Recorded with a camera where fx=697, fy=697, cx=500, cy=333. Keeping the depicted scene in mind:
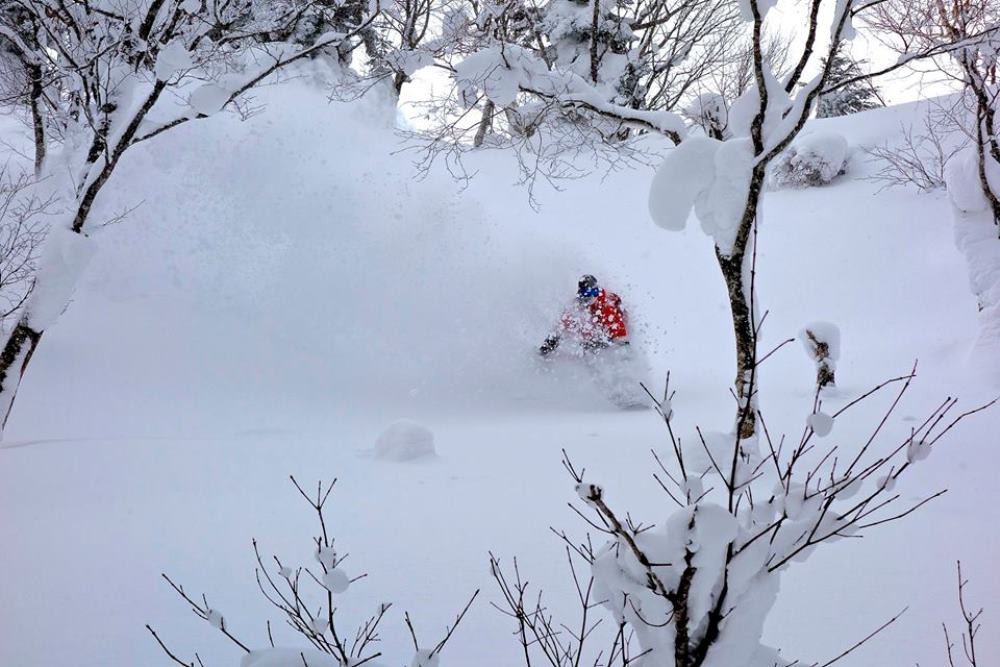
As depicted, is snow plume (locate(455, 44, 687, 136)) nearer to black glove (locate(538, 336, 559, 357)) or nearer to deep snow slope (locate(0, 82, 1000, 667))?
deep snow slope (locate(0, 82, 1000, 667))

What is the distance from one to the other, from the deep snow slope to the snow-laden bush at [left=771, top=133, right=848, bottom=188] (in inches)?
15.0

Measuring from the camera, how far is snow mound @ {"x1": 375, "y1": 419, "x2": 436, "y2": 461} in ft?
19.4

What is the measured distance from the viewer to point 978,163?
829cm

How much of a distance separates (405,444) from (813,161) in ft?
44.6

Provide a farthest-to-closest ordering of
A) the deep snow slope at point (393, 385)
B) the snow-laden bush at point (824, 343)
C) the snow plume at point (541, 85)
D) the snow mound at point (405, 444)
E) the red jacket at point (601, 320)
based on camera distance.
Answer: the red jacket at point (601, 320)
the snow-laden bush at point (824, 343)
the snow mound at point (405, 444)
the snow plume at point (541, 85)
the deep snow slope at point (393, 385)

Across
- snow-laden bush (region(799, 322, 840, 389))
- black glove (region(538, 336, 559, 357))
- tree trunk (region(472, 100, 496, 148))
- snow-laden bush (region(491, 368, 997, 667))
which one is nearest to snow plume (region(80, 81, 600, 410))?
black glove (region(538, 336, 559, 357))

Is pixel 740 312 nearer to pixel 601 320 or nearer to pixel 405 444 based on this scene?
pixel 405 444

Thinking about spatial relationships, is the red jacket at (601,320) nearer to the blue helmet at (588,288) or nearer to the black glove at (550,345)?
the blue helmet at (588,288)

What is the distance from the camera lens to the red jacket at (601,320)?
355 inches


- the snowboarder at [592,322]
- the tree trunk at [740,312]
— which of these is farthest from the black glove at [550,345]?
the tree trunk at [740,312]

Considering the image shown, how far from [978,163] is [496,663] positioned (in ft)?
28.2

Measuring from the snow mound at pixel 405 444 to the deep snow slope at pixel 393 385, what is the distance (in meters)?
0.20

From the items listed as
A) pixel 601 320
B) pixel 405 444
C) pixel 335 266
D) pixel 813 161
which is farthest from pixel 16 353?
pixel 813 161

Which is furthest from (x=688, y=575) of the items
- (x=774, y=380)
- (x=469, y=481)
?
(x=774, y=380)
